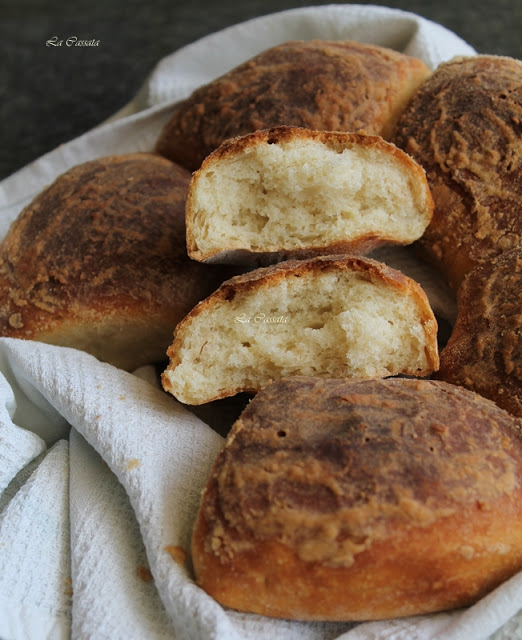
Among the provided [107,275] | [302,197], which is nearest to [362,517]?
[302,197]

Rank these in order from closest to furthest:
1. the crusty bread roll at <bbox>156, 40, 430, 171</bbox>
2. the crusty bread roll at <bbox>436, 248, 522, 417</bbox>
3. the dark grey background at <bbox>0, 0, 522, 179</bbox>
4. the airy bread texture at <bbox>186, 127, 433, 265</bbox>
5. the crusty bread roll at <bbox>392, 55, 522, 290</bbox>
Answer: the crusty bread roll at <bbox>436, 248, 522, 417</bbox>, the airy bread texture at <bbox>186, 127, 433, 265</bbox>, the crusty bread roll at <bbox>392, 55, 522, 290</bbox>, the crusty bread roll at <bbox>156, 40, 430, 171</bbox>, the dark grey background at <bbox>0, 0, 522, 179</bbox>

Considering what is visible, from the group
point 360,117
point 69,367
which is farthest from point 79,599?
point 360,117

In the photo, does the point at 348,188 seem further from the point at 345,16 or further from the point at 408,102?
the point at 345,16

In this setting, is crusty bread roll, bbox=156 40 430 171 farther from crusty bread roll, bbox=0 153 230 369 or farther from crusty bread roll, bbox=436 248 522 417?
crusty bread roll, bbox=436 248 522 417

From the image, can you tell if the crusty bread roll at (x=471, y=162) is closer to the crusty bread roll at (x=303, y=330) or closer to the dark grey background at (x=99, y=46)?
the crusty bread roll at (x=303, y=330)

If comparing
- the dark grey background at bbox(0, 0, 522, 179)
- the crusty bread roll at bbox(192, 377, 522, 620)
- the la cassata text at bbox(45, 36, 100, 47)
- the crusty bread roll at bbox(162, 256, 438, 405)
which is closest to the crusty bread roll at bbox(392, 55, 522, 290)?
the crusty bread roll at bbox(162, 256, 438, 405)

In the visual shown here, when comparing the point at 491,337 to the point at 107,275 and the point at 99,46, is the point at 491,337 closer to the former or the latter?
the point at 107,275
